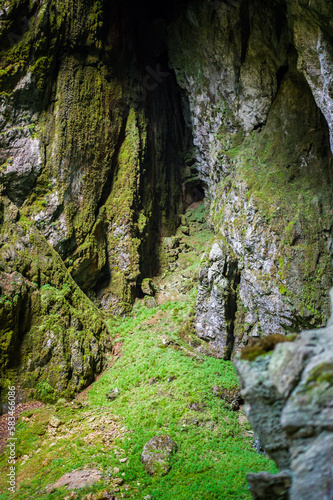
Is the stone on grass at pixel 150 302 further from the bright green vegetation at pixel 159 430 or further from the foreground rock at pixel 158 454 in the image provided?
the foreground rock at pixel 158 454

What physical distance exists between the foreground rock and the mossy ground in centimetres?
14

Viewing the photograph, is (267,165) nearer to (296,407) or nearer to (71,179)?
(71,179)

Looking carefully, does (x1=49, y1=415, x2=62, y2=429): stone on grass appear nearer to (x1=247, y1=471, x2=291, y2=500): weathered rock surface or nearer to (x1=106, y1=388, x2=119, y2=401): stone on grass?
(x1=106, y1=388, x2=119, y2=401): stone on grass

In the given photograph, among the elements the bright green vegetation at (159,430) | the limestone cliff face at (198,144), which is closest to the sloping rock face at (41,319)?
the limestone cliff face at (198,144)

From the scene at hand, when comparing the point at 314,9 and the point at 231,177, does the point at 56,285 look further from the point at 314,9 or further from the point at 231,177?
the point at 314,9

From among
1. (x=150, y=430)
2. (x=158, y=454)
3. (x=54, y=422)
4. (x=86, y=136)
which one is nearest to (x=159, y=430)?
(x=150, y=430)

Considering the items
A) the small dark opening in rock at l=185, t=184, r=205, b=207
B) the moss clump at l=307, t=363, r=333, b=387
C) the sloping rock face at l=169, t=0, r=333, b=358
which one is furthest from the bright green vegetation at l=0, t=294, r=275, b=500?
the small dark opening in rock at l=185, t=184, r=205, b=207

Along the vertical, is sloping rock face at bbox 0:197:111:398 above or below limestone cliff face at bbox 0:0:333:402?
below

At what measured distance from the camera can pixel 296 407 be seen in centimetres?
324

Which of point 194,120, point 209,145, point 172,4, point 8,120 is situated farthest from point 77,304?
point 172,4

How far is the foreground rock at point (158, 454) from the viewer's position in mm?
7359

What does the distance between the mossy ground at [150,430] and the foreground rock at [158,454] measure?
137 millimetres

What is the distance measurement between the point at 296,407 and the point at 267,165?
11.3 meters

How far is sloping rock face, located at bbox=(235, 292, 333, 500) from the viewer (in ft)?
10.1
